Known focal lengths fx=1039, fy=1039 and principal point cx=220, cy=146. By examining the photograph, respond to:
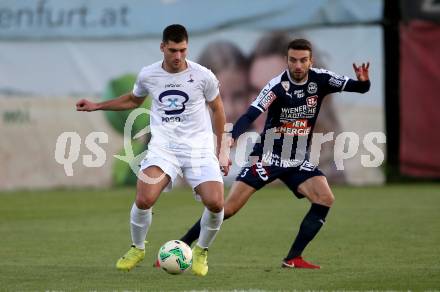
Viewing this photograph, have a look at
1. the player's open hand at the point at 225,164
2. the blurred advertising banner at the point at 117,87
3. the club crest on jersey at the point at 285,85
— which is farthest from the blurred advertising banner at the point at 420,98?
the player's open hand at the point at 225,164

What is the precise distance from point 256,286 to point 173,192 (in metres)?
12.6

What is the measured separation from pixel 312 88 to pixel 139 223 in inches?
85.4

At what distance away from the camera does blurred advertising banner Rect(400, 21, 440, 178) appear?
20.9 metres

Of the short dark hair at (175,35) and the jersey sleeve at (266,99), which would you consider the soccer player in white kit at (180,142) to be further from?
the jersey sleeve at (266,99)

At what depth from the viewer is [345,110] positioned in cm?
2106

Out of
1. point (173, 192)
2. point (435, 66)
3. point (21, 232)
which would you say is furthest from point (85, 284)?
point (435, 66)

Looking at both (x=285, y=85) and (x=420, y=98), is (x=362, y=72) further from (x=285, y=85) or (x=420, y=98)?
(x=420, y=98)

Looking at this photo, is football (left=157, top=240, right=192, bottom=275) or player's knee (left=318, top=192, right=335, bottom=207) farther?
player's knee (left=318, top=192, right=335, bottom=207)

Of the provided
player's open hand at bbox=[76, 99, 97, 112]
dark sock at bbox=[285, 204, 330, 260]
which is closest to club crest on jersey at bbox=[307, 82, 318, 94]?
dark sock at bbox=[285, 204, 330, 260]

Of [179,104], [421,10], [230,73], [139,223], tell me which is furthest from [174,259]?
[421,10]

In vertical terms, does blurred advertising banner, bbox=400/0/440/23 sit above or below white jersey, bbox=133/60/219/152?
above

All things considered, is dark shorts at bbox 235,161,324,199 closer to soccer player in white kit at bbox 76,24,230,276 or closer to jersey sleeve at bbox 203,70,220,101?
soccer player in white kit at bbox 76,24,230,276

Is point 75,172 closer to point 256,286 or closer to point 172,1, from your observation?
point 172,1

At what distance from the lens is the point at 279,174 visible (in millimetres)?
10281
